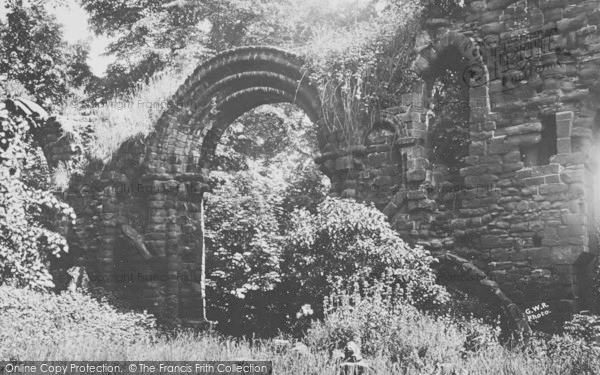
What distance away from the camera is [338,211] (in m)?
8.58

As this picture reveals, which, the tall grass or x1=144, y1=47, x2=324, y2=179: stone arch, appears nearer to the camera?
the tall grass

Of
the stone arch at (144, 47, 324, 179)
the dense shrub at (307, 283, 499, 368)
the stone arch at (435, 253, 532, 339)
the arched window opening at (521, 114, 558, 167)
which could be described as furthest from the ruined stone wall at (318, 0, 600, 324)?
the stone arch at (144, 47, 324, 179)

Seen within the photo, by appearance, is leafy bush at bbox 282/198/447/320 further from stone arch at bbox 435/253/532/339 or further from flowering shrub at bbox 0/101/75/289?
flowering shrub at bbox 0/101/75/289

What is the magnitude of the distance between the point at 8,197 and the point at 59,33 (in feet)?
34.6

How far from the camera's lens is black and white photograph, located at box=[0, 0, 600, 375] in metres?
6.18

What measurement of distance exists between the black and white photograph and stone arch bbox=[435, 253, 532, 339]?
0.10 feet

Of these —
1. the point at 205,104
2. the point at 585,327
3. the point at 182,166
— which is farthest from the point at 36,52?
the point at 585,327

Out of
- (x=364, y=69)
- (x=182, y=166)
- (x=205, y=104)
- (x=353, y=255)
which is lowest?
(x=353, y=255)

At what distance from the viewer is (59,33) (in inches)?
587

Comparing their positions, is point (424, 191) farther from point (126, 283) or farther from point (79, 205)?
point (79, 205)

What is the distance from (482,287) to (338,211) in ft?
7.42

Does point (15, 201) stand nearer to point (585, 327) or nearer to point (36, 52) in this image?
point (585, 327)

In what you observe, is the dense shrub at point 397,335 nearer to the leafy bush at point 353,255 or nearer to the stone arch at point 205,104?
the leafy bush at point 353,255

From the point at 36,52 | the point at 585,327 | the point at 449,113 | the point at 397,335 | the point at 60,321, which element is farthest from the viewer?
the point at 36,52
